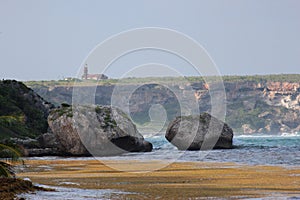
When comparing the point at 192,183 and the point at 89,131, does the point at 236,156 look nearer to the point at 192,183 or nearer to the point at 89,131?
the point at 89,131

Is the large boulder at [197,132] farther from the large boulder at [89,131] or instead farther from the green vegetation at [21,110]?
the green vegetation at [21,110]

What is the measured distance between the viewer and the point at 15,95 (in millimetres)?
64750

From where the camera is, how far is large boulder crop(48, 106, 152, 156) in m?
42.2

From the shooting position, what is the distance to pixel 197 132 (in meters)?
48.7

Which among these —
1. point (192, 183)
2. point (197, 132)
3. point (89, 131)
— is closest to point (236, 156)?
point (89, 131)

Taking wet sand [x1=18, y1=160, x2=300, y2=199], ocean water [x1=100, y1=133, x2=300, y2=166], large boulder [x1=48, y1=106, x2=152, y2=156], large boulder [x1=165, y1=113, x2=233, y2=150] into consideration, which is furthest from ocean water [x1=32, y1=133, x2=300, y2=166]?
wet sand [x1=18, y1=160, x2=300, y2=199]

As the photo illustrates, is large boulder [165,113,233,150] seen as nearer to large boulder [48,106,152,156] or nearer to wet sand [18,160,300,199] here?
large boulder [48,106,152,156]

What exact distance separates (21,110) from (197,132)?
1977 centimetres

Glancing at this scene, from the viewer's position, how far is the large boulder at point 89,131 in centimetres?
4225

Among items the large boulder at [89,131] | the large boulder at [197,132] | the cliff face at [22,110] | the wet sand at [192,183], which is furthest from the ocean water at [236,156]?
the cliff face at [22,110]

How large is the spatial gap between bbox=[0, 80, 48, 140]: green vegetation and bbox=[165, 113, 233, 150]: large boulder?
12.7m

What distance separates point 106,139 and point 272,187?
25092 mm

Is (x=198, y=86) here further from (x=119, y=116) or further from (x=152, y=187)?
(x=152, y=187)

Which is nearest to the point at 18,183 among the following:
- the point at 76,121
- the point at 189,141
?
the point at 76,121
